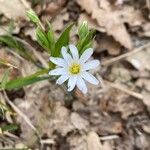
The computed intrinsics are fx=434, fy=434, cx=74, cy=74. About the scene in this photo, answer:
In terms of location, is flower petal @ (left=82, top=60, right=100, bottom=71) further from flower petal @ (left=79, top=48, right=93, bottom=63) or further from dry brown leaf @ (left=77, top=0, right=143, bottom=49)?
dry brown leaf @ (left=77, top=0, right=143, bottom=49)

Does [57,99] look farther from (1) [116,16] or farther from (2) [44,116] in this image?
(1) [116,16]

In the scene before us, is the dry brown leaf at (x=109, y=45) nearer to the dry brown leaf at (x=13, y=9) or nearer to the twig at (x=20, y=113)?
the dry brown leaf at (x=13, y=9)

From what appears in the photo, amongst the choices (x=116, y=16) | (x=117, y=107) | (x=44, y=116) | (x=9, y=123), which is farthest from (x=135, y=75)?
(x=9, y=123)

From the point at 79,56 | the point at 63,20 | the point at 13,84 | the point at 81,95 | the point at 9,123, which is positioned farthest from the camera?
the point at 63,20

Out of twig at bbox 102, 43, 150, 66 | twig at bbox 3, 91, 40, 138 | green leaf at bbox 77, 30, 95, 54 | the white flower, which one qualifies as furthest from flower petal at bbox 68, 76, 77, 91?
twig at bbox 102, 43, 150, 66

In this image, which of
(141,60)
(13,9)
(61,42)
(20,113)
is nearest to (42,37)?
(61,42)

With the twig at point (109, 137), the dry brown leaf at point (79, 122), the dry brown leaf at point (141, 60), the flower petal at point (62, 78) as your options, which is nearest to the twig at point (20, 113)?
the dry brown leaf at point (79, 122)
